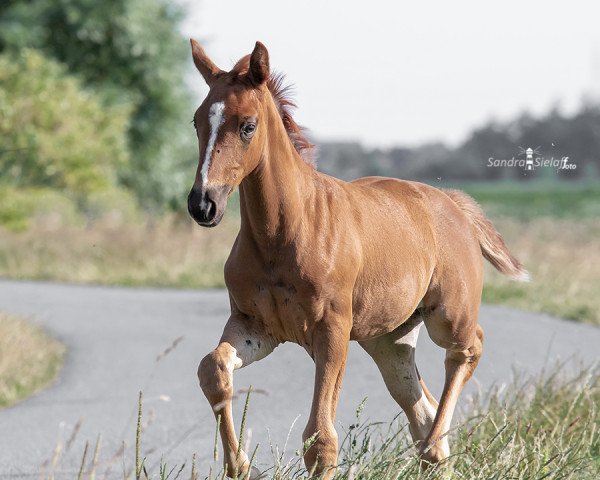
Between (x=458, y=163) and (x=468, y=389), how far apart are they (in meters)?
60.5

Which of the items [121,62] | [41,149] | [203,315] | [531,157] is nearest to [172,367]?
[203,315]

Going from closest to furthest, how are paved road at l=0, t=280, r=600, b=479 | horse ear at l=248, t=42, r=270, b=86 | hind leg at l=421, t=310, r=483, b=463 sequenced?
horse ear at l=248, t=42, r=270, b=86
hind leg at l=421, t=310, r=483, b=463
paved road at l=0, t=280, r=600, b=479

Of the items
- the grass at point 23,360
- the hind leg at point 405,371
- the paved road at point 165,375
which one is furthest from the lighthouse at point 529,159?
the grass at point 23,360

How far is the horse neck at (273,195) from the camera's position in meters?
4.96

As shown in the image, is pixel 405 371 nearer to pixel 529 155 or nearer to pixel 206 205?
pixel 206 205

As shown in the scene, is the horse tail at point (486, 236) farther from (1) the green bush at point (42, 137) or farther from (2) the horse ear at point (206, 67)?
(1) the green bush at point (42, 137)

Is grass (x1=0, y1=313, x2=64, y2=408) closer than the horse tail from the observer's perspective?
No

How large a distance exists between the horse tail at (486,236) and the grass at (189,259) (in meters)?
8.38

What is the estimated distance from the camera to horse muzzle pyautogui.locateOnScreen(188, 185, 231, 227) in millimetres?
4371

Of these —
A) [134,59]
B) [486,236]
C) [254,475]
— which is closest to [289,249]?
[254,475]

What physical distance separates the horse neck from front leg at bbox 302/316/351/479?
0.46 metres

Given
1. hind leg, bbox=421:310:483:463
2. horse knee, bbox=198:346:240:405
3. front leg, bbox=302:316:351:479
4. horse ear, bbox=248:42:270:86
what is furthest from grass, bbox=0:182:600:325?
horse ear, bbox=248:42:270:86

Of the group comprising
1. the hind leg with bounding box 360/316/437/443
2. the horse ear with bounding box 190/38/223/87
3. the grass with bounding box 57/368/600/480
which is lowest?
the grass with bounding box 57/368/600/480

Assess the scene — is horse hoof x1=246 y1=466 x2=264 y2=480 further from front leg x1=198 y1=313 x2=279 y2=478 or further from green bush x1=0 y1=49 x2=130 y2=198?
green bush x1=0 y1=49 x2=130 y2=198
